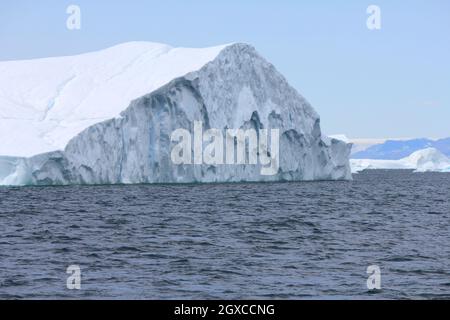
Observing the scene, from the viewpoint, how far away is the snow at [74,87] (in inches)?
1694

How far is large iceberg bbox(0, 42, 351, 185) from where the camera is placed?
4162cm

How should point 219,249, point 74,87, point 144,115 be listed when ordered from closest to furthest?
point 219,249
point 144,115
point 74,87

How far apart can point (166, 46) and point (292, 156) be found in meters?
12.0

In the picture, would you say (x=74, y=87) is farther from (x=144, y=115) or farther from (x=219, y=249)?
(x=219, y=249)

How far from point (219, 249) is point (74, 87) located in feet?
119

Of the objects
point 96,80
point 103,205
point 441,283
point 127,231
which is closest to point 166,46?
point 96,80

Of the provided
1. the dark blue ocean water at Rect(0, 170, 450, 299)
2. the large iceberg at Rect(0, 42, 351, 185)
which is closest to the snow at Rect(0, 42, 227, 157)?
the large iceberg at Rect(0, 42, 351, 185)

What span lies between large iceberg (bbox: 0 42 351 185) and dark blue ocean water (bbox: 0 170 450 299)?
5.98m

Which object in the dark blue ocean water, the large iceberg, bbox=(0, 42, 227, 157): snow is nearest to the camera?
the dark blue ocean water

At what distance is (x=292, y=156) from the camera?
53875mm

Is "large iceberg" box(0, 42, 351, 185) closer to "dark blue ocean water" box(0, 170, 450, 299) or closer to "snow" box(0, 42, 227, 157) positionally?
"snow" box(0, 42, 227, 157)

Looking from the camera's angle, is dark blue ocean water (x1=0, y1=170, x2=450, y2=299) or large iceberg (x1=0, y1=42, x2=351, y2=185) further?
large iceberg (x1=0, y1=42, x2=351, y2=185)

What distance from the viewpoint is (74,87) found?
53.2 metres

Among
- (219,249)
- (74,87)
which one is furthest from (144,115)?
(219,249)
